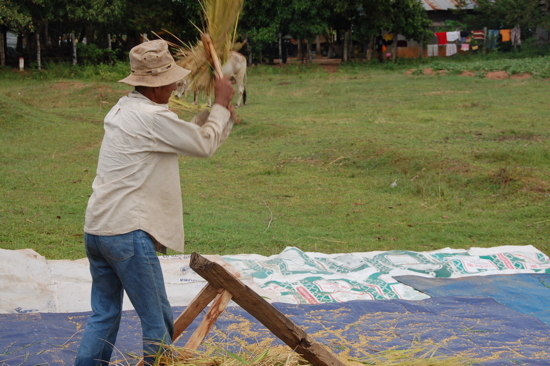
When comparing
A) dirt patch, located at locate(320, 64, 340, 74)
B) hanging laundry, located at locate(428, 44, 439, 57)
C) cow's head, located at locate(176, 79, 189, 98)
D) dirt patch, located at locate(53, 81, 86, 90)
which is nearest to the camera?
cow's head, located at locate(176, 79, 189, 98)

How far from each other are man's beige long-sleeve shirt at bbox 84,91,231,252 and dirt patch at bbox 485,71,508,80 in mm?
18697

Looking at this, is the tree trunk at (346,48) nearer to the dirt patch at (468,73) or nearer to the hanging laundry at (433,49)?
the hanging laundry at (433,49)

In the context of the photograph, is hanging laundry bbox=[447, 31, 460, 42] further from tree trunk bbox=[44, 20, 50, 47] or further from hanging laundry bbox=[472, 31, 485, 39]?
tree trunk bbox=[44, 20, 50, 47]

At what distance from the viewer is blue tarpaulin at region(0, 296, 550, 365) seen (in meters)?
3.19

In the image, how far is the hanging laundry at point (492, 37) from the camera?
30.0 meters

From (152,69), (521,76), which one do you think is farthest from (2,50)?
(152,69)

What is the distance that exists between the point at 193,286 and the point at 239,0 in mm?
2164

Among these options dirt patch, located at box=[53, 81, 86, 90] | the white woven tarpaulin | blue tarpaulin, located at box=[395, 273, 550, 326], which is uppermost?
dirt patch, located at box=[53, 81, 86, 90]

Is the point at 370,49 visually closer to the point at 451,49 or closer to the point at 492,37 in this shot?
the point at 451,49

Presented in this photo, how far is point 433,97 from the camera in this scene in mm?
15328

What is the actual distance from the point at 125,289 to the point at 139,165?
518 millimetres

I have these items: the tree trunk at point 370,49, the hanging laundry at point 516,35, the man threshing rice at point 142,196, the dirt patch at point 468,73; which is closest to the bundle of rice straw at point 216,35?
the man threshing rice at point 142,196

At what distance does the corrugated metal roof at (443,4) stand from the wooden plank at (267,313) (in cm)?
3042

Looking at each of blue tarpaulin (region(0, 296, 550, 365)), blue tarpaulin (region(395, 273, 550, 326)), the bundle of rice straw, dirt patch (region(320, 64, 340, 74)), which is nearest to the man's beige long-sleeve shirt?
the bundle of rice straw
